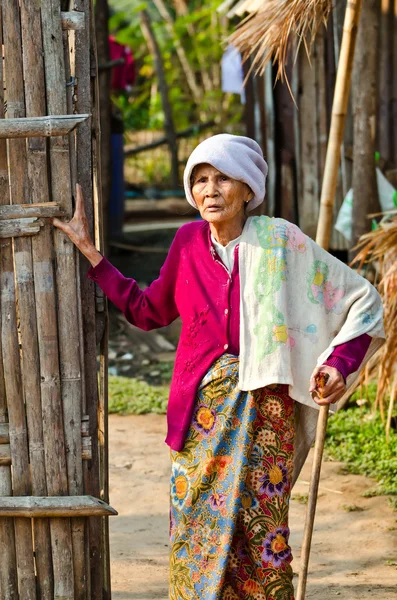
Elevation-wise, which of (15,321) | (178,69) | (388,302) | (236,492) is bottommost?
(236,492)

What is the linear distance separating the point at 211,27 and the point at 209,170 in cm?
1256

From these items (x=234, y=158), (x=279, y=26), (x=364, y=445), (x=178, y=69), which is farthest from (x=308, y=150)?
(x=178, y=69)

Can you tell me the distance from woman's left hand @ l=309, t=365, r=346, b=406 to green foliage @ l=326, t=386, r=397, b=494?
7.12 ft

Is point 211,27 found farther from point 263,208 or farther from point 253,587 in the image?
point 253,587

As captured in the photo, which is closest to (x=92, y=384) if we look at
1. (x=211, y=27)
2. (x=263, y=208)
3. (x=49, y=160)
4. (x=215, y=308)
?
(x=215, y=308)

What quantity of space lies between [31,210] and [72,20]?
24.2 inches

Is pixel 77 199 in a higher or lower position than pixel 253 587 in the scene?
higher

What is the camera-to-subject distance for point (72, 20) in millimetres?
2947

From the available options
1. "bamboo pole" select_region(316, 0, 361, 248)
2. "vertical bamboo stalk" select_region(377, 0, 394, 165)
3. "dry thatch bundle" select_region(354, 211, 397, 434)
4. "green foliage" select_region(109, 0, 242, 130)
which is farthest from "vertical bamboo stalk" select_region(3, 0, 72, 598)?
"green foliage" select_region(109, 0, 242, 130)

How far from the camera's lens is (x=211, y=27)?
14.7m

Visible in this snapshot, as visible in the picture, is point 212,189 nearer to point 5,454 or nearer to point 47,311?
point 47,311

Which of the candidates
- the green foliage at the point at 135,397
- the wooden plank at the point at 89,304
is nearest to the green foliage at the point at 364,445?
the green foliage at the point at 135,397

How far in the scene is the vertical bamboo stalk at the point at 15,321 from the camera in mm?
2924

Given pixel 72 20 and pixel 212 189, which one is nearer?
pixel 212 189
